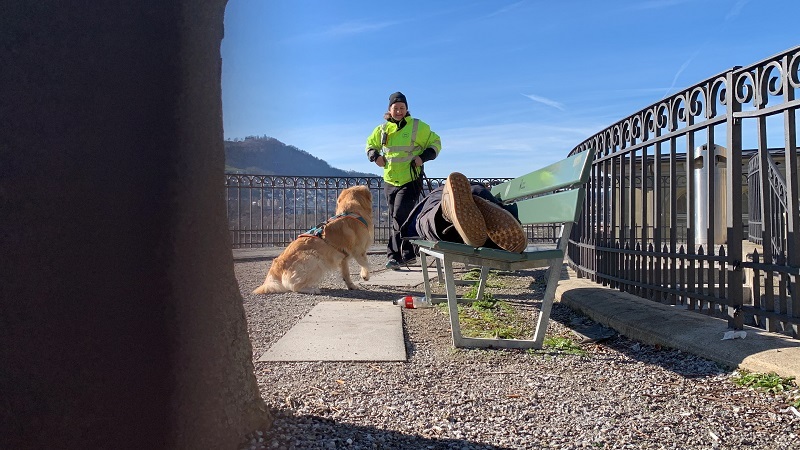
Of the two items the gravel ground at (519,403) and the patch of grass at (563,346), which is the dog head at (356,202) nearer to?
the gravel ground at (519,403)

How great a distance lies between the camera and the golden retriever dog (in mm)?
6367

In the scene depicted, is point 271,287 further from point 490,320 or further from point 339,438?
point 339,438

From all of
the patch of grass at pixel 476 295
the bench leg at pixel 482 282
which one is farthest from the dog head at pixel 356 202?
the bench leg at pixel 482 282

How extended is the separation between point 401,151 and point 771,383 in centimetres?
494

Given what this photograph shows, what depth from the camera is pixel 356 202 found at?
6.93 metres

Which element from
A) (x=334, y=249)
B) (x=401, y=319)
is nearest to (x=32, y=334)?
(x=401, y=319)

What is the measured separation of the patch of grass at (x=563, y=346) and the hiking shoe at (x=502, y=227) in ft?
2.32

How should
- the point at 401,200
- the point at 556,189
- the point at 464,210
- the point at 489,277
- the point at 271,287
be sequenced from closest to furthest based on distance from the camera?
the point at 464,210 → the point at 556,189 → the point at 271,287 → the point at 401,200 → the point at 489,277

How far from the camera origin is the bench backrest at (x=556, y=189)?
147 inches

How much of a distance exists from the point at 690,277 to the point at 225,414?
11.7 feet

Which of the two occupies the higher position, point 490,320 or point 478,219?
point 478,219

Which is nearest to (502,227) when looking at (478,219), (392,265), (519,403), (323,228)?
(478,219)

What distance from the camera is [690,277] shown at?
13.8 ft

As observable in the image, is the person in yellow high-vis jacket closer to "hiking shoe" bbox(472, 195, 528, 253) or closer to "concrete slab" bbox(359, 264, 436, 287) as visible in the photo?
"concrete slab" bbox(359, 264, 436, 287)
